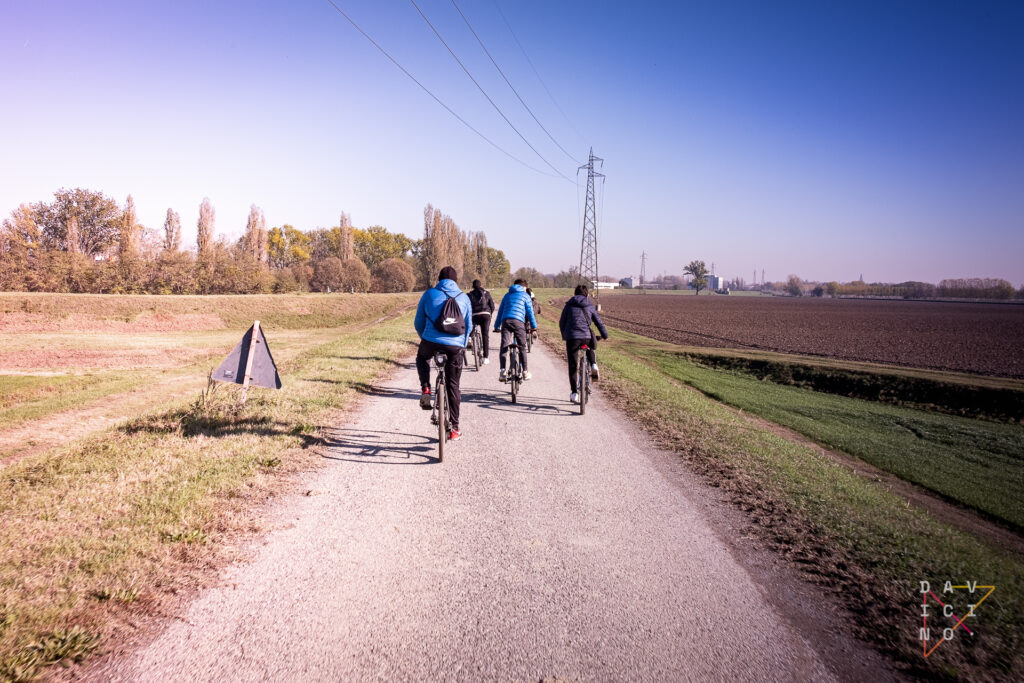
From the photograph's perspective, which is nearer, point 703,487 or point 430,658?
point 430,658

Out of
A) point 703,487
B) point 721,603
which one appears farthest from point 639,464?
point 721,603

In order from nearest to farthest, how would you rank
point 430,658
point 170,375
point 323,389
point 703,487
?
point 430,658 < point 703,487 < point 323,389 < point 170,375

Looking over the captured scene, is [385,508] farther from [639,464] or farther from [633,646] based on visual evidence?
[639,464]

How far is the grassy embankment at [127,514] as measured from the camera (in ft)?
9.70

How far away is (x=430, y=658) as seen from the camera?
108 inches

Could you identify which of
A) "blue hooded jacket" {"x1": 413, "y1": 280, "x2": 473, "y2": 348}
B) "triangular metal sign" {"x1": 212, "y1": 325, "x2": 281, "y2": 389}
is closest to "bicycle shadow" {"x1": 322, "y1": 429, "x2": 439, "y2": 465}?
"triangular metal sign" {"x1": 212, "y1": 325, "x2": 281, "y2": 389}

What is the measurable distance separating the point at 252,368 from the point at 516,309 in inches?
181

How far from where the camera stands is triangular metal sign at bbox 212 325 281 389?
743cm

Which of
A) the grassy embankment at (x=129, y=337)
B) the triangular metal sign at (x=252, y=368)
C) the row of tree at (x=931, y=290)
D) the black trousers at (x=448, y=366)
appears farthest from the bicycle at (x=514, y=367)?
the row of tree at (x=931, y=290)

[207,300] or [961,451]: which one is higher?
[207,300]

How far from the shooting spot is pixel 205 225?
6456cm

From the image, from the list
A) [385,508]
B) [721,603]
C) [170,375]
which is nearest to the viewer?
[721,603]

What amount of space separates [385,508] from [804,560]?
347 cm

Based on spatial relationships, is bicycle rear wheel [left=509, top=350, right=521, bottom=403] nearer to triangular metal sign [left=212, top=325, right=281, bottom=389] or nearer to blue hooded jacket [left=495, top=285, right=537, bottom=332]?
blue hooded jacket [left=495, top=285, right=537, bottom=332]
